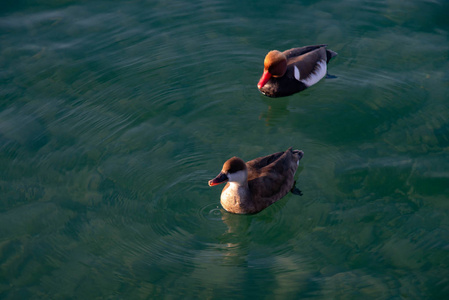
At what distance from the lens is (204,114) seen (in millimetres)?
10062

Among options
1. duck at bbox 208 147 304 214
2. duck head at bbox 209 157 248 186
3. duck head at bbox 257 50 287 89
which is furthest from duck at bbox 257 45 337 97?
duck head at bbox 209 157 248 186

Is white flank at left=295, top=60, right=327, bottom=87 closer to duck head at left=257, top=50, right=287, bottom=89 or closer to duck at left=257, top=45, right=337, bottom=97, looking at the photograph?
duck at left=257, top=45, right=337, bottom=97


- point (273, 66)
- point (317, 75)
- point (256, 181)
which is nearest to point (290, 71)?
point (273, 66)

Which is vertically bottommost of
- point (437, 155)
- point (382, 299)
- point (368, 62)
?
point (382, 299)

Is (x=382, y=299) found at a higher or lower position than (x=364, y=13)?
lower

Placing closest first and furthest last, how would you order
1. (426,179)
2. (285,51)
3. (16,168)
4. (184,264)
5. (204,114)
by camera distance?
(184,264) < (426,179) < (16,168) < (204,114) < (285,51)

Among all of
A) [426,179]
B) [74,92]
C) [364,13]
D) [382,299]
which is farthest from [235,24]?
[382,299]

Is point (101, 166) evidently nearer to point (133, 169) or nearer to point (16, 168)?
point (133, 169)

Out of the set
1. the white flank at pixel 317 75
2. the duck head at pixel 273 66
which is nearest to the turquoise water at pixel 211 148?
the white flank at pixel 317 75

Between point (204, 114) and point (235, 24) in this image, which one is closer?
point (204, 114)

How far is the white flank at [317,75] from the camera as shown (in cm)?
1074

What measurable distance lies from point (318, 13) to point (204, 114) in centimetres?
448

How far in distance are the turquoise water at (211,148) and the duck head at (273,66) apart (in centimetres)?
48

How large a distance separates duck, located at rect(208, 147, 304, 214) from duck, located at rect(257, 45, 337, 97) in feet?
7.59
